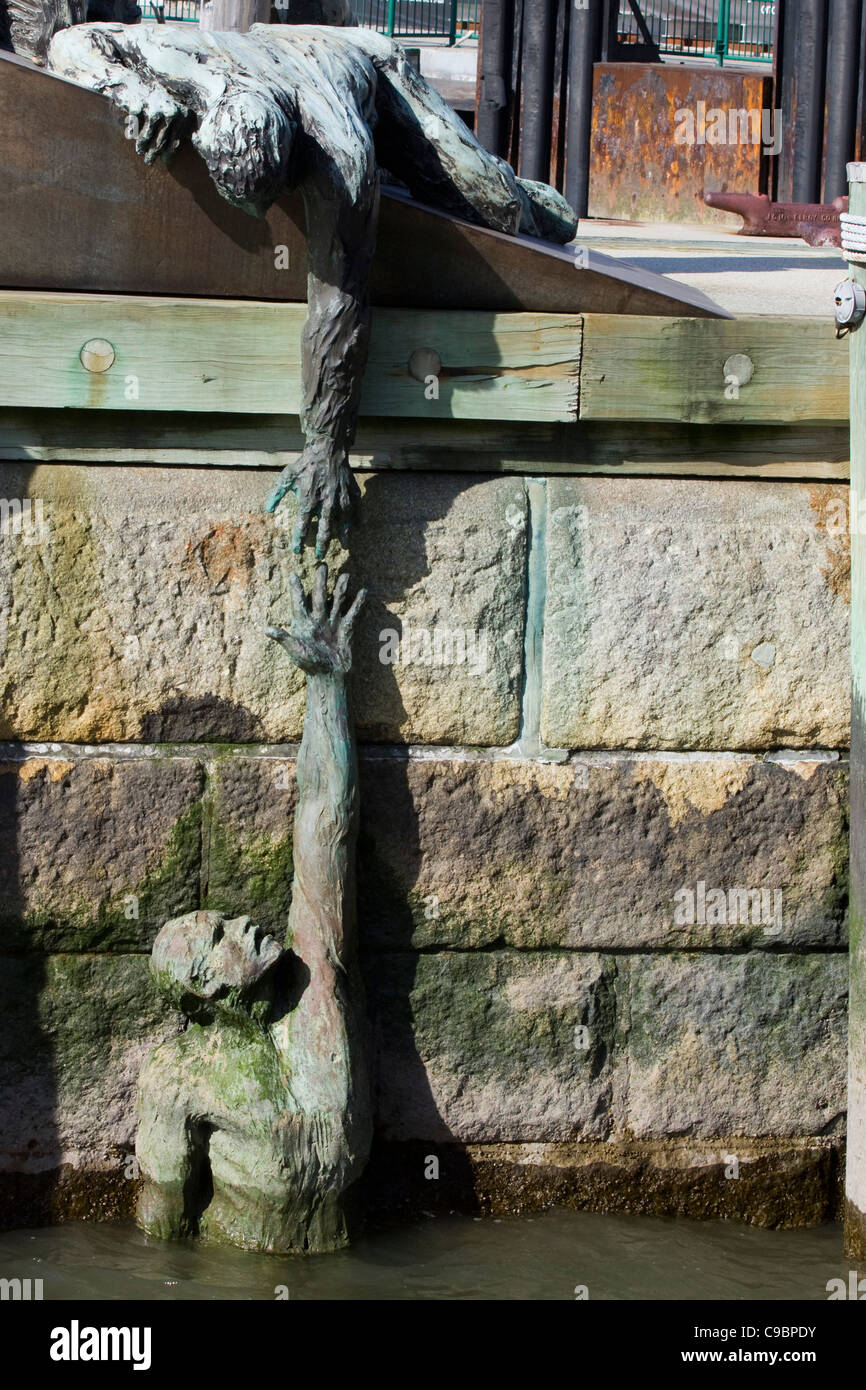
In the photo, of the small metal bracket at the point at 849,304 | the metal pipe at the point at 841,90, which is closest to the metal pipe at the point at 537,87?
the metal pipe at the point at 841,90

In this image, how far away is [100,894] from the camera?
11.8ft

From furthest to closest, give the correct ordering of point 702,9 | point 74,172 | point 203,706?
point 702,9
point 203,706
point 74,172

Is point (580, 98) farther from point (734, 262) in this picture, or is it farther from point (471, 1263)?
point (471, 1263)

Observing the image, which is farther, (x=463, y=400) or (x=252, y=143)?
(x=463, y=400)

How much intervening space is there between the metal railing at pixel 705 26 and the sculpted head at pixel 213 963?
1351 cm

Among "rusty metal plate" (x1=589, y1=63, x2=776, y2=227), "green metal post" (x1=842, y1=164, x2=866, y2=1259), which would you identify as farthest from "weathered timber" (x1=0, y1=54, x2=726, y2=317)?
"rusty metal plate" (x1=589, y1=63, x2=776, y2=227)

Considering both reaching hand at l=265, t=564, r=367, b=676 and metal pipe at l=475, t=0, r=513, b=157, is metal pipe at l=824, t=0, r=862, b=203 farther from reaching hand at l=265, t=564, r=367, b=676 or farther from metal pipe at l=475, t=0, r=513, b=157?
reaching hand at l=265, t=564, r=367, b=676

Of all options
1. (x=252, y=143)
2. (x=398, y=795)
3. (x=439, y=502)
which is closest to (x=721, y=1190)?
(x=398, y=795)

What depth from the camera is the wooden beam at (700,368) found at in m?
3.54

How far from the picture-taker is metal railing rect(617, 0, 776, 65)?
51.4ft

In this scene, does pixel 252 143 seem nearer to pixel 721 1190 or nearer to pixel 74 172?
pixel 74 172

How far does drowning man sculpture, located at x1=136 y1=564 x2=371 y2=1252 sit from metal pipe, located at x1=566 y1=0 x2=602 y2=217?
510 centimetres

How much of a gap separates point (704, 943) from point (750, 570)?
0.94m

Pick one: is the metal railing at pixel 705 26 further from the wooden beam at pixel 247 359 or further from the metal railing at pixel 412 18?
the wooden beam at pixel 247 359
